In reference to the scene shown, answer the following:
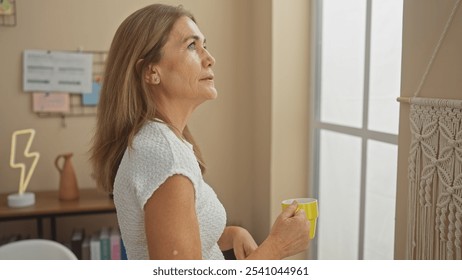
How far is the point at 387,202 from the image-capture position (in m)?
1.06

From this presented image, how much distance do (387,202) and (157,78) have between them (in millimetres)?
678

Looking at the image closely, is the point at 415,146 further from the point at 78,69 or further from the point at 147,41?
the point at 78,69

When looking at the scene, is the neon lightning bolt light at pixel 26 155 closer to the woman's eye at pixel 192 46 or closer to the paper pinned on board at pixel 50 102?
the paper pinned on board at pixel 50 102

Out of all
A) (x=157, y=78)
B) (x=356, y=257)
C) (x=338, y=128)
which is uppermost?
(x=157, y=78)

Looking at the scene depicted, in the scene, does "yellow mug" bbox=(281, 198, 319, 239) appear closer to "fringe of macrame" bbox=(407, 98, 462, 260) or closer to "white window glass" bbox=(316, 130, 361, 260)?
"fringe of macrame" bbox=(407, 98, 462, 260)

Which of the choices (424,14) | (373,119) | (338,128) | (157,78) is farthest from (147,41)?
(338,128)

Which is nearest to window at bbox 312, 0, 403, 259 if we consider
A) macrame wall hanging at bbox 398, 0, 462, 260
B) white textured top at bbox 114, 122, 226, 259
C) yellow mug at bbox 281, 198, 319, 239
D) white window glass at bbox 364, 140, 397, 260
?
white window glass at bbox 364, 140, 397, 260

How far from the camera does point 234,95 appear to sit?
4.87ft

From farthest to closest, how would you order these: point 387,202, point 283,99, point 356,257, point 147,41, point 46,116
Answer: point 46,116
point 283,99
point 356,257
point 387,202
point 147,41

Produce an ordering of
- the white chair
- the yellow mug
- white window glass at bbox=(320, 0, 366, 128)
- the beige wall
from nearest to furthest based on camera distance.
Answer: the yellow mug < the white chair < white window glass at bbox=(320, 0, 366, 128) < the beige wall

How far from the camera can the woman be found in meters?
0.49

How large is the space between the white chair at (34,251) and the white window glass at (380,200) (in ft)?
2.14

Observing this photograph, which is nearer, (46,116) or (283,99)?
(283,99)

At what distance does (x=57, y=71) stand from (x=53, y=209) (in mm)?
463
